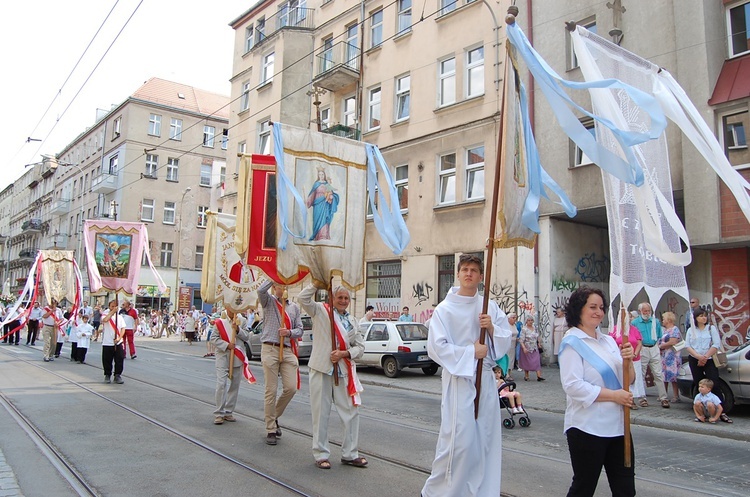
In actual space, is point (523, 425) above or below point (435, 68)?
below

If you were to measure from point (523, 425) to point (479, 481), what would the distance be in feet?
18.3

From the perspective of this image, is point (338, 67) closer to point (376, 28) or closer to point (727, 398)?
point (376, 28)

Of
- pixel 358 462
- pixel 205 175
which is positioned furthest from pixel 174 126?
pixel 358 462

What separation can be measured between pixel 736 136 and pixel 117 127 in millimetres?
49211

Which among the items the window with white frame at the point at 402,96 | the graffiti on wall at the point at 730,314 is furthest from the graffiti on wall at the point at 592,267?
the window with white frame at the point at 402,96

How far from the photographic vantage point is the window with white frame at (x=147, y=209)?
1941 inches

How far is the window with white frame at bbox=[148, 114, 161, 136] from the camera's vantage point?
5066 centimetres

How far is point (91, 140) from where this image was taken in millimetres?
57219

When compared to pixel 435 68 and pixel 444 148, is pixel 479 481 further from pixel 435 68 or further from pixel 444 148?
pixel 435 68

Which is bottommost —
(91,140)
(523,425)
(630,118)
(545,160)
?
(523,425)

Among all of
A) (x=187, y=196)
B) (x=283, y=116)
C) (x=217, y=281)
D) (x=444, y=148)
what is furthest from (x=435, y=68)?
(x=187, y=196)

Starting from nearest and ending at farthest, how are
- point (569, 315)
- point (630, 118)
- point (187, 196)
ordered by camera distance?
point (569, 315) < point (630, 118) < point (187, 196)

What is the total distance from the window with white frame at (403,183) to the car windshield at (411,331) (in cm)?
750

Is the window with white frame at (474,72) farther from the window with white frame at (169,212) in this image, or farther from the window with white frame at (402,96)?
the window with white frame at (169,212)
